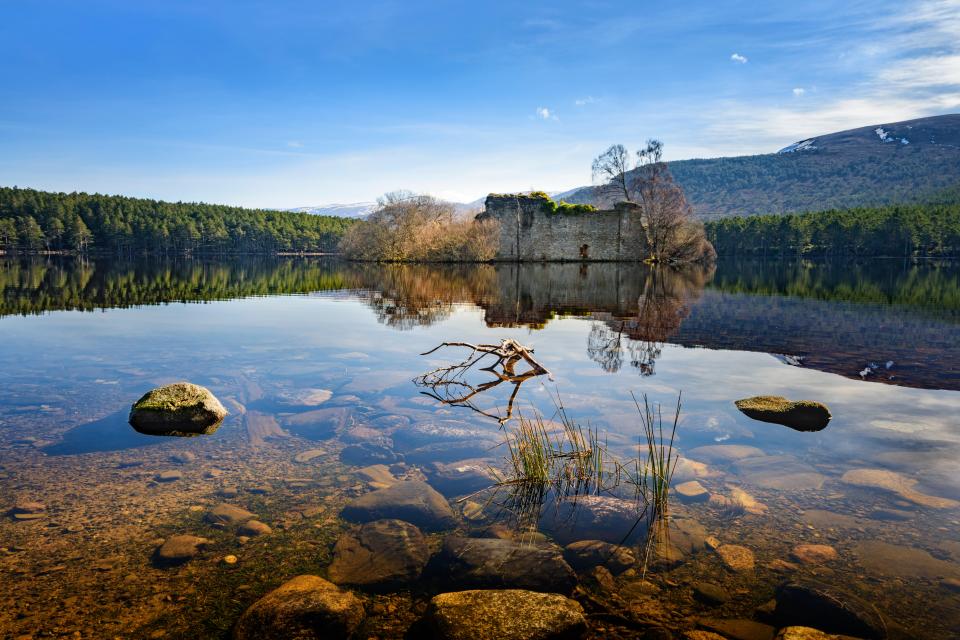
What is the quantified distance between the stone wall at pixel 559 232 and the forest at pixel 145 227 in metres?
86.0

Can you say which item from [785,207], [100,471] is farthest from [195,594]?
[785,207]

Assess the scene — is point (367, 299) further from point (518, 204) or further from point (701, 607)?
point (518, 204)

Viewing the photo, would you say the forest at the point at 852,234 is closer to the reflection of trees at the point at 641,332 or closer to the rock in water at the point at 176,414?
the reflection of trees at the point at 641,332

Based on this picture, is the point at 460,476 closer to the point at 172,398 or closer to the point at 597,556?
the point at 597,556

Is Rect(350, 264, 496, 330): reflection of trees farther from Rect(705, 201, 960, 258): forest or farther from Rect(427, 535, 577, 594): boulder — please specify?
Rect(705, 201, 960, 258): forest

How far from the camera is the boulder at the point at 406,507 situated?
5.75 metres

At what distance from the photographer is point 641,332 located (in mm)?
16828

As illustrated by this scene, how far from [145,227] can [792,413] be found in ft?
439

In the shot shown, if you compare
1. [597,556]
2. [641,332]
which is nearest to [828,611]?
[597,556]

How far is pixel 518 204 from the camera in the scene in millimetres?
59281

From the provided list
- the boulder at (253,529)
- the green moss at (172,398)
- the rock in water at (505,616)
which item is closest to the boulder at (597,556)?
the rock in water at (505,616)

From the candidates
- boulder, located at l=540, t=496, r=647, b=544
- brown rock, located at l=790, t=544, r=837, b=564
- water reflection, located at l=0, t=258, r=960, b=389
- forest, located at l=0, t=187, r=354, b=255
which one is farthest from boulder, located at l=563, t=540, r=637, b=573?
forest, located at l=0, t=187, r=354, b=255

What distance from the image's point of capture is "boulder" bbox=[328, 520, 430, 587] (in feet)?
15.7


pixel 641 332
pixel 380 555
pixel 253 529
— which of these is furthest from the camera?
pixel 641 332
